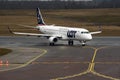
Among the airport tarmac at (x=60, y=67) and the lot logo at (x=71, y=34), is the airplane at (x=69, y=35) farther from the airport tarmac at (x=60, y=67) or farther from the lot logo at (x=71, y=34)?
the airport tarmac at (x=60, y=67)

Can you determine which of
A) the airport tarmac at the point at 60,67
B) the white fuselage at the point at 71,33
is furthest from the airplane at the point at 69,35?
the airport tarmac at the point at 60,67

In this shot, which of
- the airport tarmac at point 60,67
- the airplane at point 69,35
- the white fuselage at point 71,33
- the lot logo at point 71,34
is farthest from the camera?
the lot logo at point 71,34

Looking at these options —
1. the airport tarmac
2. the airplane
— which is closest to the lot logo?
the airplane

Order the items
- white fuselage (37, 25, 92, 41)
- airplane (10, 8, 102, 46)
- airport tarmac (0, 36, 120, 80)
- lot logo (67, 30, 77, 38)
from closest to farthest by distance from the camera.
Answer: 1. airport tarmac (0, 36, 120, 80)
2. white fuselage (37, 25, 92, 41)
3. airplane (10, 8, 102, 46)
4. lot logo (67, 30, 77, 38)

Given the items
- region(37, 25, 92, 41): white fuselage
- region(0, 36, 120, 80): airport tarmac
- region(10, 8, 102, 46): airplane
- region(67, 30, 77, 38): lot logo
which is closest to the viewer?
region(0, 36, 120, 80): airport tarmac

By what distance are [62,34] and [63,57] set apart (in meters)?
21.9

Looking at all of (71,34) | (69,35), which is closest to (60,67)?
(71,34)

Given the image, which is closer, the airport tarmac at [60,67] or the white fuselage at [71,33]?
the airport tarmac at [60,67]

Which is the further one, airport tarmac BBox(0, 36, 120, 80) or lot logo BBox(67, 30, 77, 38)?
lot logo BBox(67, 30, 77, 38)

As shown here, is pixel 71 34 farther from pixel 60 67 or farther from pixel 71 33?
pixel 60 67

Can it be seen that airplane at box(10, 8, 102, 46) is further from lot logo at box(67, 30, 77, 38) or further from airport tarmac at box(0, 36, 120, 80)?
airport tarmac at box(0, 36, 120, 80)

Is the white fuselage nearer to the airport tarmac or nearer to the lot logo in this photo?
the lot logo

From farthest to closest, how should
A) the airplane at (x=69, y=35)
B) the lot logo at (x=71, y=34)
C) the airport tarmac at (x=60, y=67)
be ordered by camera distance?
the lot logo at (x=71, y=34), the airplane at (x=69, y=35), the airport tarmac at (x=60, y=67)

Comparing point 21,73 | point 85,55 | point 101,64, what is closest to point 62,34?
point 85,55
